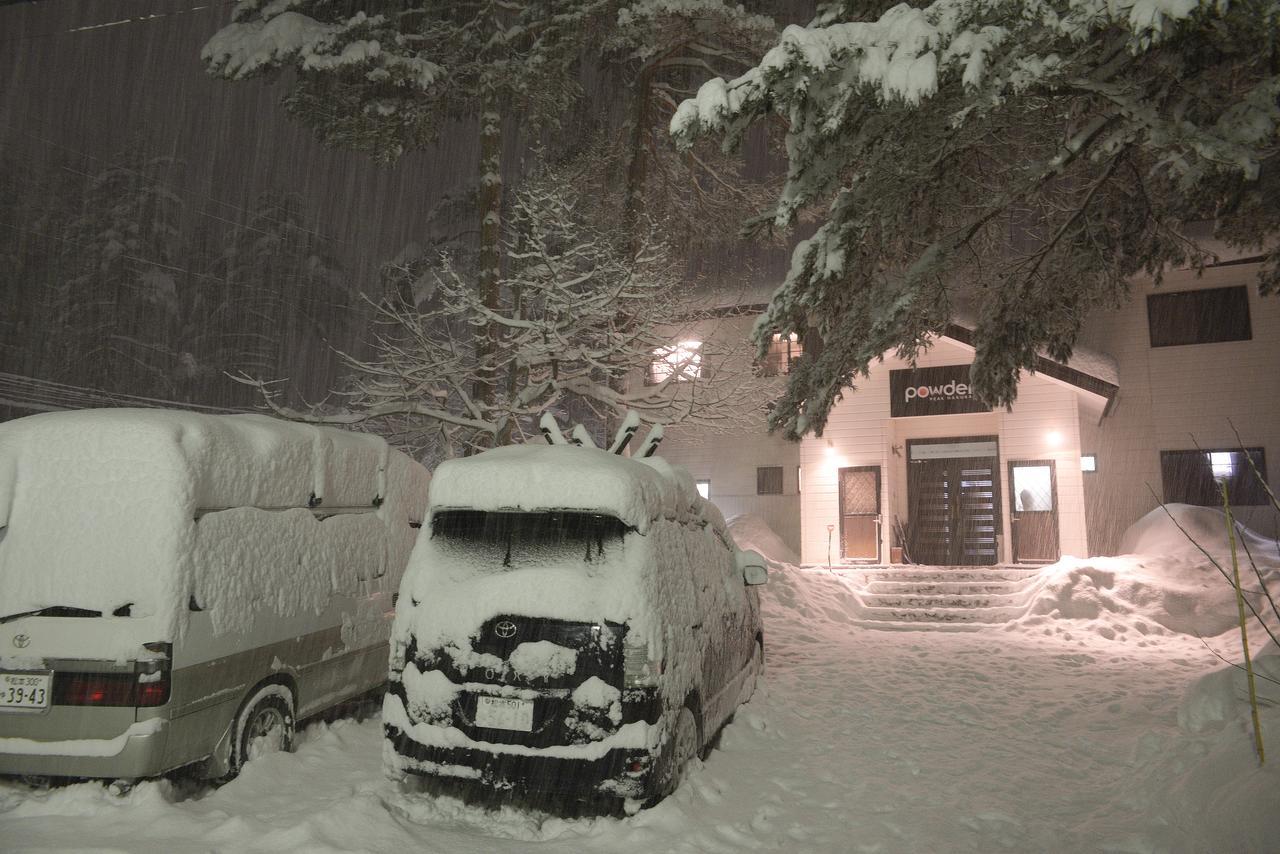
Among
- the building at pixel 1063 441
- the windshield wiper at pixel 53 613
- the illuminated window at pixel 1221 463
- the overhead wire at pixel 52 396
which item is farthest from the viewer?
the overhead wire at pixel 52 396

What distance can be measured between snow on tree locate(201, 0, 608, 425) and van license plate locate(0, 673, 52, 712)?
843cm

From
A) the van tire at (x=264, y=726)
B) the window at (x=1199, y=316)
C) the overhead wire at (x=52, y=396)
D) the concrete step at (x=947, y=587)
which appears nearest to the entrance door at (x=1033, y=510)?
the concrete step at (x=947, y=587)

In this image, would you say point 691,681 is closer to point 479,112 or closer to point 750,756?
point 750,756

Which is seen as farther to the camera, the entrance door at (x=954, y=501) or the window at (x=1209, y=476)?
the entrance door at (x=954, y=501)

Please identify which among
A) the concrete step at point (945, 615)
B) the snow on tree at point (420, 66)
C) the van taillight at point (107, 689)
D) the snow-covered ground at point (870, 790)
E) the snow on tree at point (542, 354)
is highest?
the snow on tree at point (420, 66)

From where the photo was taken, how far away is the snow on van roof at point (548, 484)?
16.1 feet

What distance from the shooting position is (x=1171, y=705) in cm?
805

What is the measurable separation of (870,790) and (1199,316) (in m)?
16.9

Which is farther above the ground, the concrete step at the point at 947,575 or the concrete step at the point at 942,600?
the concrete step at the point at 947,575

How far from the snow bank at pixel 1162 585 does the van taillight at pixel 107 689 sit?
43.3 ft

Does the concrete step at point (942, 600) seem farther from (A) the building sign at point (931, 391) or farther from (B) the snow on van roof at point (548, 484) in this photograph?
(B) the snow on van roof at point (548, 484)

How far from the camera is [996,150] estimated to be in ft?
25.7

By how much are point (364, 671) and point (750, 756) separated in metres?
3.47

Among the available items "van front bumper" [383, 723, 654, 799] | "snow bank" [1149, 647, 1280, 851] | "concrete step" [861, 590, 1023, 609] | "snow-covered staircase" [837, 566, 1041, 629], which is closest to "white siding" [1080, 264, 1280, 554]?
"snow-covered staircase" [837, 566, 1041, 629]
